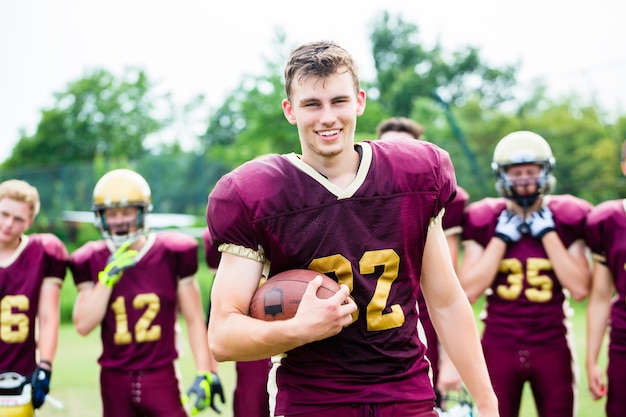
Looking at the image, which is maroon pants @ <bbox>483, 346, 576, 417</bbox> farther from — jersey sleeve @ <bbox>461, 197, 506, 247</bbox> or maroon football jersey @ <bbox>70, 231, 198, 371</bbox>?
Answer: maroon football jersey @ <bbox>70, 231, 198, 371</bbox>

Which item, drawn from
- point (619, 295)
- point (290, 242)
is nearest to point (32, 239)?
point (290, 242)

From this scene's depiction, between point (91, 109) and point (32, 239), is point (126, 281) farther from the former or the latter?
point (91, 109)

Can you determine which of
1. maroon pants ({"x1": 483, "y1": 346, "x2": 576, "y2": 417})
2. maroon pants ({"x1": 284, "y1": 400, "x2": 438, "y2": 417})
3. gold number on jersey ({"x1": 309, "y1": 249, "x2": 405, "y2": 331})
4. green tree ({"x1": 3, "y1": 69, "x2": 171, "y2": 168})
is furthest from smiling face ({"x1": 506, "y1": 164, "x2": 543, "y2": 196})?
green tree ({"x1": 3, "y1": 69, "x2": 171, "y2": 168})

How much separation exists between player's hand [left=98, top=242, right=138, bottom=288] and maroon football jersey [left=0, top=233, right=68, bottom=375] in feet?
1.27

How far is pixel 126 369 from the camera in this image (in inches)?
160

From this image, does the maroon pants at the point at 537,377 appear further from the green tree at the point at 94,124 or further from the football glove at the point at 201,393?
the green tree at the point at 94,124

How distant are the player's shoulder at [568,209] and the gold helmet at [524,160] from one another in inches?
4.0

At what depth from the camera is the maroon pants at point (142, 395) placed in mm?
4023

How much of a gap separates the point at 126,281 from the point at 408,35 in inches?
857

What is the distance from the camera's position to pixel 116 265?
13.4 ft

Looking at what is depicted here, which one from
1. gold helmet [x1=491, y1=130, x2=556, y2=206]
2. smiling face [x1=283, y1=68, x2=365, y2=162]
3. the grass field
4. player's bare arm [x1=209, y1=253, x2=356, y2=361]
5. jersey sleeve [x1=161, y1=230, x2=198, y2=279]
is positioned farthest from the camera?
the grass field

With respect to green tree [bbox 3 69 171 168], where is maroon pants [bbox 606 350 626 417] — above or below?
below

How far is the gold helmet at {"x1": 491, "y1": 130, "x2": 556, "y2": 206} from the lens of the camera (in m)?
4.15

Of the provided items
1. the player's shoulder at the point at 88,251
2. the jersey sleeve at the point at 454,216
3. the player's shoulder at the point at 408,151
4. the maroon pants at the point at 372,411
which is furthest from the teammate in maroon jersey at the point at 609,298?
the player's shoulder at the point at 88,251
